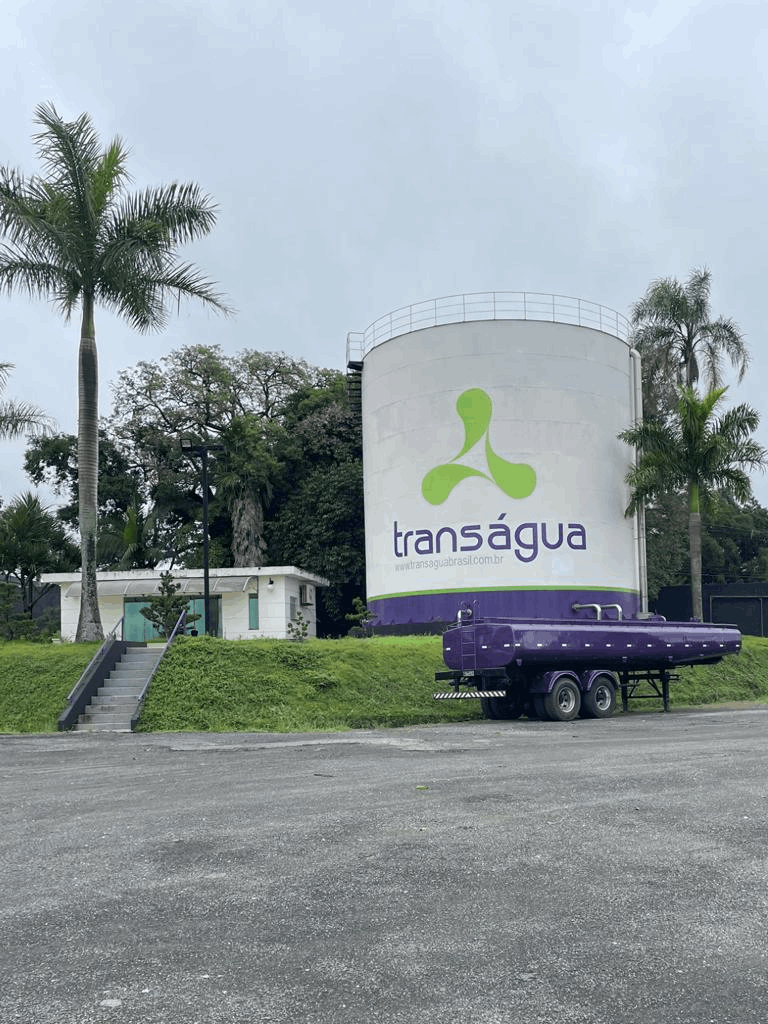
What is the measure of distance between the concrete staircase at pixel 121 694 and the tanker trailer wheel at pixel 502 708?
25.9 ft

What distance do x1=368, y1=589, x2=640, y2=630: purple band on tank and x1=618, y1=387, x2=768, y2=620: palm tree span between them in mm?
3585

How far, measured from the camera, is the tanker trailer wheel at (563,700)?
21.8 metres

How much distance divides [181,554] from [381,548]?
43.0ft

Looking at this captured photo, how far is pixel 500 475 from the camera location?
32562mm

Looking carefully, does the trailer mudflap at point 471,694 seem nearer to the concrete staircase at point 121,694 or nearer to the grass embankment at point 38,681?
the concrete staircase at point 121,694

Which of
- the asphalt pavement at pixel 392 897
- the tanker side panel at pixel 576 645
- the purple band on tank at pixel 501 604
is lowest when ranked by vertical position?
the asphalt pavement at pixel 392 897

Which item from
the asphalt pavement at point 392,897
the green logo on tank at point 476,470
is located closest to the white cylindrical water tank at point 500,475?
the green logo on tank at point 476,470

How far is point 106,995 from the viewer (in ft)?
15.4

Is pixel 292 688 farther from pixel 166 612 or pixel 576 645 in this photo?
pixel 576 645

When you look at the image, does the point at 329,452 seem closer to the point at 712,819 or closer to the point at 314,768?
the point at 314,768

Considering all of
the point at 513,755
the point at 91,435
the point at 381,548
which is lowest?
the point at 513,755

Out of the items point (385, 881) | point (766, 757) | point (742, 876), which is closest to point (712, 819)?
point (742, 876)

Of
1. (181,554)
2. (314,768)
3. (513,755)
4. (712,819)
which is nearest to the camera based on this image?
(712,819)

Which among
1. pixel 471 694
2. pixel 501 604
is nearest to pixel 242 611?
pixel 501 604
